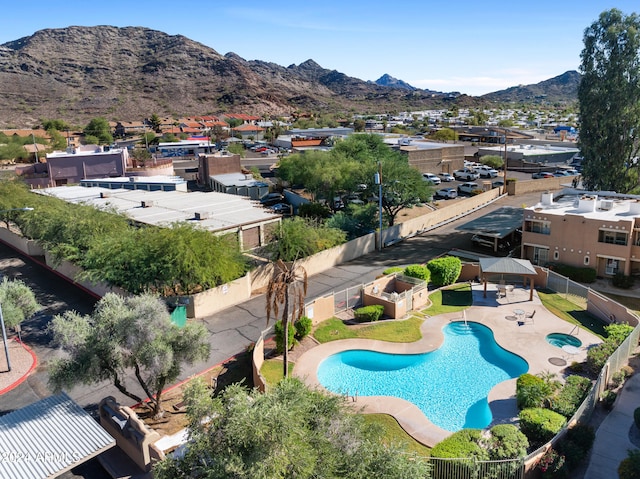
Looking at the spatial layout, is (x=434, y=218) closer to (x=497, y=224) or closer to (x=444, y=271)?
(x=497, y=224)

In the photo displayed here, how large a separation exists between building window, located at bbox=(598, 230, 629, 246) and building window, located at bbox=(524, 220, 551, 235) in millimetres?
3524

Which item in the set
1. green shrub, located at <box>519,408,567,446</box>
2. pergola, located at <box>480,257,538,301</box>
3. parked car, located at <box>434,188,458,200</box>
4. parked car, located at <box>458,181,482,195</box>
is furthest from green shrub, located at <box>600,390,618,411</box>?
parked car, located at <box>458,181,482,195</box>

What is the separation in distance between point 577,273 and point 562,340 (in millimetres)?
10751

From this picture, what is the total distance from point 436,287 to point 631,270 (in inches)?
545

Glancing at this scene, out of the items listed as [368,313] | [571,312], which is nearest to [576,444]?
[368,313]

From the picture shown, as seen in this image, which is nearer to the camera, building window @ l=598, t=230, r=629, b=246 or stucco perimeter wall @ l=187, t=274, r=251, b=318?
stucco perimeter wall @ l=187, t=274, r=251, b=318

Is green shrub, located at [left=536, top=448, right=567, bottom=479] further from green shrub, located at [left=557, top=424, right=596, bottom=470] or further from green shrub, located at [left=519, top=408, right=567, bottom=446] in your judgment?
green shrub, located at [left=519, top=408, right=567, bottom=446]

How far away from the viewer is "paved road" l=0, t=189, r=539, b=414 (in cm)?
2167

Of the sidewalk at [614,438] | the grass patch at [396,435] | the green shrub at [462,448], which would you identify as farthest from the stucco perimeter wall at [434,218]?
the green shrub at [462,448]

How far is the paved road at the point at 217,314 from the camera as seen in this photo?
2167 centimetres

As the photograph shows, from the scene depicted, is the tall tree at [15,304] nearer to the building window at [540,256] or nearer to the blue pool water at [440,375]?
the blue pool water at [440,375]

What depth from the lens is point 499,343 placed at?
26062 millimetres

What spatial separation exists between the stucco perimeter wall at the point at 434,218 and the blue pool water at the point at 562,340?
19.1 metres

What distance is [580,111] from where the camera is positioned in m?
43.8
